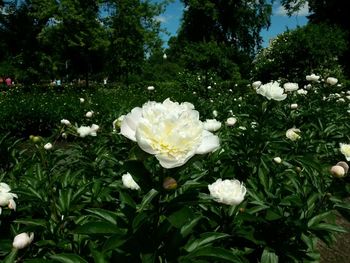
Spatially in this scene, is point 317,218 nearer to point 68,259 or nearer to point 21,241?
point 68,259

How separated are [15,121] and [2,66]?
12363 millimetres

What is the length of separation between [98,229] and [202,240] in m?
0.41

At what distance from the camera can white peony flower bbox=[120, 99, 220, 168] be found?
1.13 m

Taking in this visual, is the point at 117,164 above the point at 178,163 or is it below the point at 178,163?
below

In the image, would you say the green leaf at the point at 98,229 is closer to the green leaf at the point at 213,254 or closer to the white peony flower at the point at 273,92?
the green leaf at the point at 213,254

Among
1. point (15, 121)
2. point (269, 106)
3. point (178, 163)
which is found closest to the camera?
point (178, 163)

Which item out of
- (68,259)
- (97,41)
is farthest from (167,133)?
(97,41)

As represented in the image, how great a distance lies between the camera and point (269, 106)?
3346 mm

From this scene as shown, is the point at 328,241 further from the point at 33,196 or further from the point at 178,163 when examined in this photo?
the point at 33,196

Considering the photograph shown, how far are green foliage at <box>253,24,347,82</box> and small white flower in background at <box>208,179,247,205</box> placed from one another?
43.7ft

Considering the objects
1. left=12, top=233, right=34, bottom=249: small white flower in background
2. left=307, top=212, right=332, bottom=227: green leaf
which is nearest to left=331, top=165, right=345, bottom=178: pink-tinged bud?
left=307, top=212, right=332, bottom=227: green leaf

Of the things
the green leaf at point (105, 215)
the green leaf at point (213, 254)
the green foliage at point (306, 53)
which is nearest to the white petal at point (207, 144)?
the green leaf at point (213, 254)

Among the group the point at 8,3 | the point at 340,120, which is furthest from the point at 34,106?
the point at 8,3

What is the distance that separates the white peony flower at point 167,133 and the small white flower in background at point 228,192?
631mm
